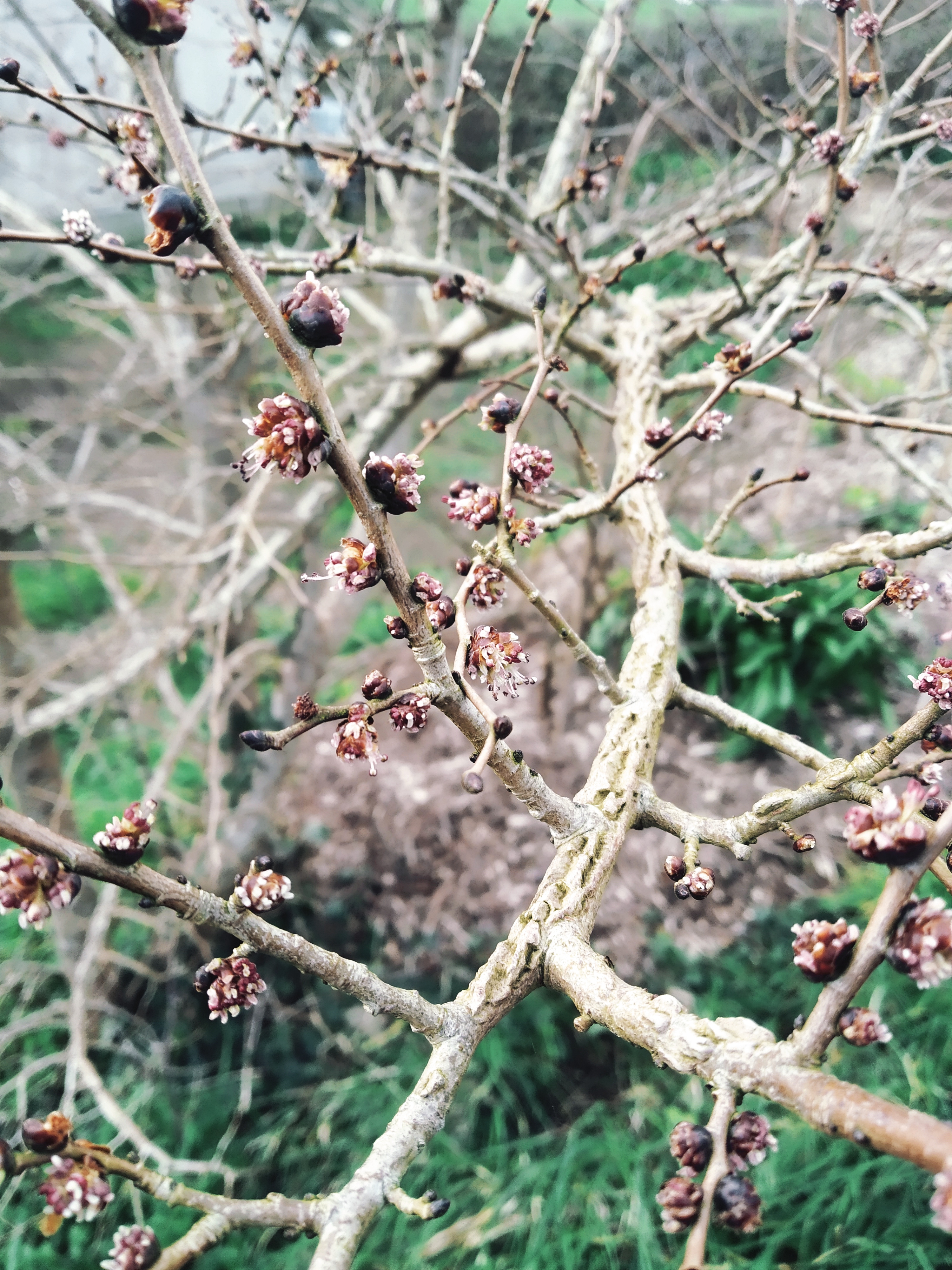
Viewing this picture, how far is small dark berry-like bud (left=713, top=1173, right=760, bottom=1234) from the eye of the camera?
602mm

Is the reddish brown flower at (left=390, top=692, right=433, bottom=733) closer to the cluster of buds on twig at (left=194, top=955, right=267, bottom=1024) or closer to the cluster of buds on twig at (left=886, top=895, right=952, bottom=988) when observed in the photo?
the cluster of buds on twig at (left=194, top=955, right=267, bottom=1024)

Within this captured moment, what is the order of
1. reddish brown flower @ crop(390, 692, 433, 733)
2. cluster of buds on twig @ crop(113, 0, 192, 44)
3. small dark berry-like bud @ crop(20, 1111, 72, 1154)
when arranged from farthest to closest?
reddish brown flower @ crop(390, 692, 433, 733)
small dark berry-like bud @ crop(20, 1111, 72, 1154)
cluster of buds on twig @ crop(113, 0, 192, 44)

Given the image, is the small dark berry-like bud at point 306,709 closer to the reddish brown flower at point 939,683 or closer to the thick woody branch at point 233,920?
the thick woody branch at point 233,920

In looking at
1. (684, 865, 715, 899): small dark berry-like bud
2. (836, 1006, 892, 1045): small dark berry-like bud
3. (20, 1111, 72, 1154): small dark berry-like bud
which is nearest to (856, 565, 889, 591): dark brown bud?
(684, 865, 715, 899): small dark berry-like bud

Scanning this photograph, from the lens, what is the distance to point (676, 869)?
894 mm

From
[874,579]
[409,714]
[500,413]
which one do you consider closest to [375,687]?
[409,714]

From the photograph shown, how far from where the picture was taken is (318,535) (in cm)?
317

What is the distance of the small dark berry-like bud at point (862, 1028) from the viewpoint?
0.61 m

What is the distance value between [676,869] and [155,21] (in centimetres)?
96

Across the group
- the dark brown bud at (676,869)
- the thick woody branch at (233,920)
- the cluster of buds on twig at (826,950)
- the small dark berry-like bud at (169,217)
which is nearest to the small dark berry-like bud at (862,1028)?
the cluster of buds on twig at (826,950)

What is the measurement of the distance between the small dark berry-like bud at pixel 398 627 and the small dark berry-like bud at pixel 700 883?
443mm

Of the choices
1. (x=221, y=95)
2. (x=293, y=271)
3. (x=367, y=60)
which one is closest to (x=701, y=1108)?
(x=293, y=271)

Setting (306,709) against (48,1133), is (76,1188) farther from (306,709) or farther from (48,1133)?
(306,709)

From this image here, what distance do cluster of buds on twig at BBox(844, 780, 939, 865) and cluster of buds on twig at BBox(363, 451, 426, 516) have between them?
1.56 ft
